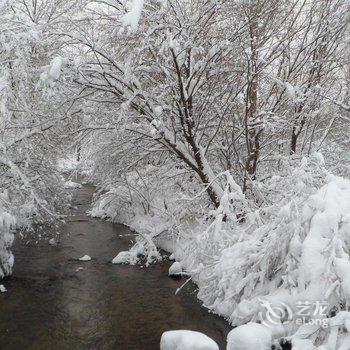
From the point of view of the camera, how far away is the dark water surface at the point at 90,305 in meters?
6.65

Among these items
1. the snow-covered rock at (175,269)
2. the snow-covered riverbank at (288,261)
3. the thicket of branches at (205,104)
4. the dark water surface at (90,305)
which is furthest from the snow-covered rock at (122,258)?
the snow-covered riverbank at (288,261)

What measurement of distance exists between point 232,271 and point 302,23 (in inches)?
225

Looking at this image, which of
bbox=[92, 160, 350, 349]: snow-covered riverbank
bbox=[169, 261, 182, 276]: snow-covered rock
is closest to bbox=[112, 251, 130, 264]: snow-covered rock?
bbox=[169, 261, 182, 276]: snow-covered rock

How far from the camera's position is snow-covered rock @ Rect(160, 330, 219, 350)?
572 cm

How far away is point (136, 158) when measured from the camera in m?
12.5

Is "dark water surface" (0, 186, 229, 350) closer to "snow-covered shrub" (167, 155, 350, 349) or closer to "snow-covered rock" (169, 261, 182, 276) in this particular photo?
"snow-covered rock" (169, 261, 182, 276)

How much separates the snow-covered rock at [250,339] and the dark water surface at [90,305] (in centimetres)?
65

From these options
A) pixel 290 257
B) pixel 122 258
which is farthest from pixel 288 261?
pixel 122 258

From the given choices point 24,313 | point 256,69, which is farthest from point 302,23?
point 24,313

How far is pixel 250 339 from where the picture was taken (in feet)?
19.2

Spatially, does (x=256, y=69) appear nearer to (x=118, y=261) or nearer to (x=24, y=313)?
(x=118, y=261)

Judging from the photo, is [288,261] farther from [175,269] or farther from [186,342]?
[175,269]

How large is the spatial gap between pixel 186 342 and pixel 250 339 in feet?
3.02

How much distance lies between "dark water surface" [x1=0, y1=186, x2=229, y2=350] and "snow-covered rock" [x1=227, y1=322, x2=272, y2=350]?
65 cm
